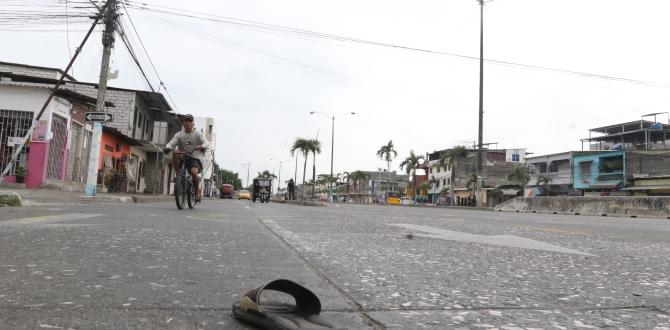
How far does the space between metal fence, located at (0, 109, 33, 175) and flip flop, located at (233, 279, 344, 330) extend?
66.3 ft

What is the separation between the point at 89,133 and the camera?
2375 cm

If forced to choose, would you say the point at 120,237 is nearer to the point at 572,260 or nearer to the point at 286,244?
the point at 286,244

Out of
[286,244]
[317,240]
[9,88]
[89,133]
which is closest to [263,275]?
[286,244]

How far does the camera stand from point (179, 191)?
9164mm

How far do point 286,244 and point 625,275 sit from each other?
2.34 metres

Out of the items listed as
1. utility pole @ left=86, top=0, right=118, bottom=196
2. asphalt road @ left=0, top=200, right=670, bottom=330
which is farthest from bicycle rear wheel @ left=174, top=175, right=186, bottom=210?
utility pole @ left=86, top=0, right=118, bottom=196

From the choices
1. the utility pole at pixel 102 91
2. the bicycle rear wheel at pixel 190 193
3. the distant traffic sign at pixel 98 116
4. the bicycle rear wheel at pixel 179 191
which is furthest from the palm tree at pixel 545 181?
the bicycle rear wheel at pixel 179 191

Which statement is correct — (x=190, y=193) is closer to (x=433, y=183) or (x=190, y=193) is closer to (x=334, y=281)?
(x=334, y=281)

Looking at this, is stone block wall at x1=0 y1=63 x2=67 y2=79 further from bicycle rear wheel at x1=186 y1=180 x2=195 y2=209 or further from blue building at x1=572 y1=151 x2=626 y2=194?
blue building at x1=572 y1=151 x2=626 y2=194

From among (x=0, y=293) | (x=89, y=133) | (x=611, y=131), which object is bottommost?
(x=0, y=293)

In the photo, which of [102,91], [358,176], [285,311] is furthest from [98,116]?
[358,176]

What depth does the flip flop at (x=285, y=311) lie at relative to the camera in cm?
146

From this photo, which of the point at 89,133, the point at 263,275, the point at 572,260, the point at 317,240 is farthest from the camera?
the point at 89,133

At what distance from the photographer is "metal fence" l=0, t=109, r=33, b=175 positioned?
18.5 m
